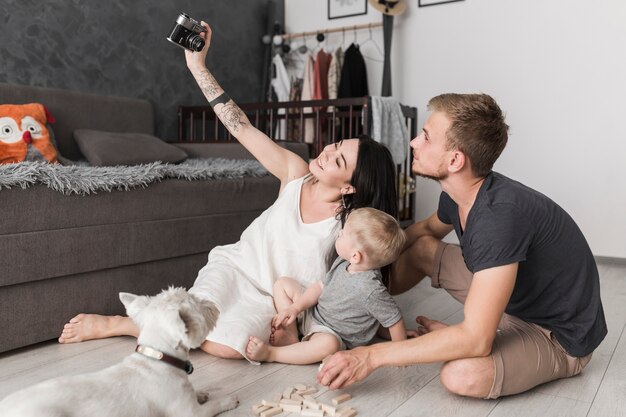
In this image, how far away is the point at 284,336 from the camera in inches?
72.6

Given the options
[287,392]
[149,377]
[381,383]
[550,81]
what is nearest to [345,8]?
[550,81]

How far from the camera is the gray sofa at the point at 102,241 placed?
1781mm

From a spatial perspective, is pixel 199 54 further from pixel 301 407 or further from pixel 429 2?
pixel 429 2

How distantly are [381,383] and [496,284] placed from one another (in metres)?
0.49

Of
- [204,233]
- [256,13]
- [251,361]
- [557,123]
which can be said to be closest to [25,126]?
[204,233]

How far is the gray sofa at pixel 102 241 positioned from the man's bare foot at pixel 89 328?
0.12 ft

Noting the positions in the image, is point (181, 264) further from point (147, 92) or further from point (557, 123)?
point (557, 123)

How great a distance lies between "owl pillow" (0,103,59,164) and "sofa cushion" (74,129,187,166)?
0.63ft

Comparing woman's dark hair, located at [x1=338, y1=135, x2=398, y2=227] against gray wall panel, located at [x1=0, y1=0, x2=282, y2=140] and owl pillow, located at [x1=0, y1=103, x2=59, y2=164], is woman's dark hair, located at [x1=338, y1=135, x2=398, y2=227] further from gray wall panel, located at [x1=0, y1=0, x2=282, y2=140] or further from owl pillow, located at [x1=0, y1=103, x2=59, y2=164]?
gray wall panel, located at [x1=0, y1=0, x2=282, y2=140]

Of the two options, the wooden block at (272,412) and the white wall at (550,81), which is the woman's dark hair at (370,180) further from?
the white wall at (550,81)

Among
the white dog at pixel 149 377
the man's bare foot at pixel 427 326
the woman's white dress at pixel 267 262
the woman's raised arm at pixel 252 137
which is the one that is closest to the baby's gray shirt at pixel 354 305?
the woman's white dress at pixel 267 262

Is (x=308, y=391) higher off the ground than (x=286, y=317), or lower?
lower

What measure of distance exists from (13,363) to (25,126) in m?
1.35

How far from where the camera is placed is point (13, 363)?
5.62 ft
